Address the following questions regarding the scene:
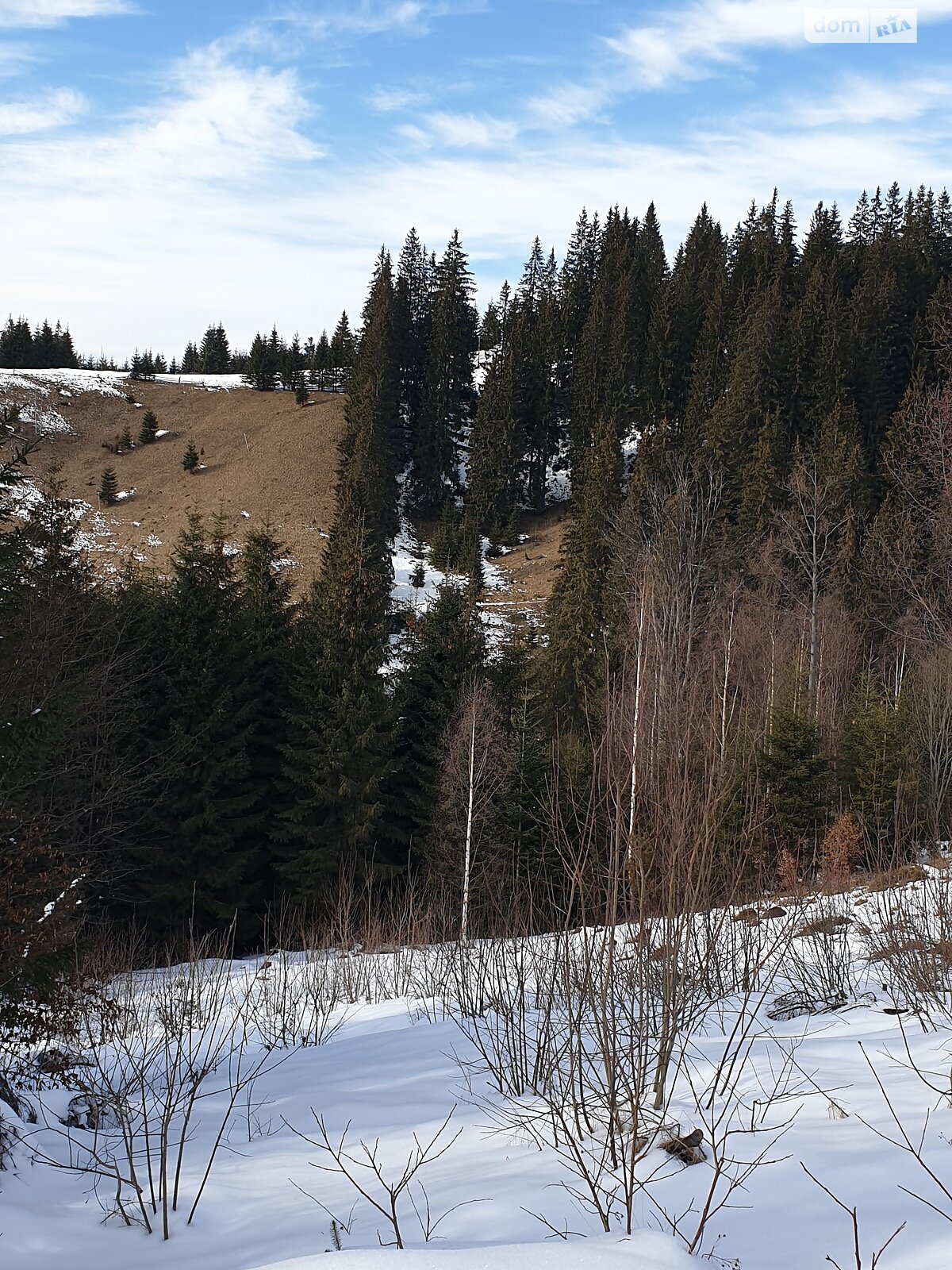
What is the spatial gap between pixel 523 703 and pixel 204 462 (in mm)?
51153

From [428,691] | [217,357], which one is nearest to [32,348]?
[217,357]

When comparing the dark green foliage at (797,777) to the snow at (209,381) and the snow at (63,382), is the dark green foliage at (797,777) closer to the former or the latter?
the snow at (209,381)

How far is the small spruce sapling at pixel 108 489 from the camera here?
59594 millimetres

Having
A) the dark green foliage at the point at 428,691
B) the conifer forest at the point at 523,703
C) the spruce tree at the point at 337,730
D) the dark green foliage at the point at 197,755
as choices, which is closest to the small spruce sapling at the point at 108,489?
the conifer forest at the point at 523,703

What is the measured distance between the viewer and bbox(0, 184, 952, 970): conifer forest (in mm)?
7074

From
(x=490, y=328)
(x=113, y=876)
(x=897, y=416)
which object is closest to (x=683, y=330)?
(x=897, y=416)

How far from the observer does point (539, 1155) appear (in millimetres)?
4691

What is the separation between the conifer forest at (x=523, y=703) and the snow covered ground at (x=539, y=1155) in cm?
112

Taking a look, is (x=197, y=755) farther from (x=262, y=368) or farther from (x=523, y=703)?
(x=262, y=368)

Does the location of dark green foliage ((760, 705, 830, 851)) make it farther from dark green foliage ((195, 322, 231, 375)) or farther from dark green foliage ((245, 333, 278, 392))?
dark green foliage ((195, 322, 231, 375))

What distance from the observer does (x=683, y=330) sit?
67938mm

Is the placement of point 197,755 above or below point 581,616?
below

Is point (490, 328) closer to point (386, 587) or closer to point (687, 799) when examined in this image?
point (386, 587)

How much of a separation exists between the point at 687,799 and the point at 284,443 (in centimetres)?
6600
